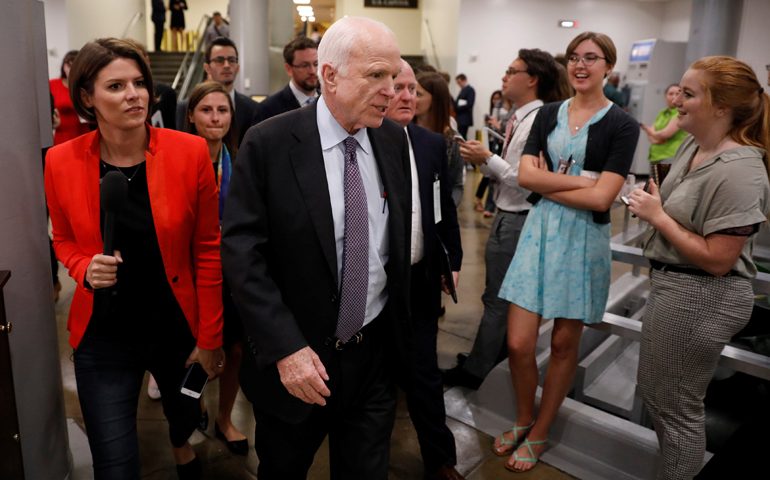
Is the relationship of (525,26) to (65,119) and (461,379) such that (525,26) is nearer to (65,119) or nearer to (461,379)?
(65,119)

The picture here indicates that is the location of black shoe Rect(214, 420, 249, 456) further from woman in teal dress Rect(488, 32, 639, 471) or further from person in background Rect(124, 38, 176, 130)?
person in background Rect(124, 38, 176, 130)

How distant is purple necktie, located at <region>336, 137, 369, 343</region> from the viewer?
1.62 m

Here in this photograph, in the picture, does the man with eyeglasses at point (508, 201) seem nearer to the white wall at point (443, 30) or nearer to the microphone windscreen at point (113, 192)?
the microphone windscreen at point (113, 192)

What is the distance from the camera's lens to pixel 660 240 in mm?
2193

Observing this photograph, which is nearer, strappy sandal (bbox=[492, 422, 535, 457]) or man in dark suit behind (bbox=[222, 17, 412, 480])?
man in dark suit behind (bbox=[222, 17, 412, 480])

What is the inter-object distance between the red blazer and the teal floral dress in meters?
1.42

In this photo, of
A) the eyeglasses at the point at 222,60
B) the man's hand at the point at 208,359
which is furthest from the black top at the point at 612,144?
the eyeglasses at the point at 222,60

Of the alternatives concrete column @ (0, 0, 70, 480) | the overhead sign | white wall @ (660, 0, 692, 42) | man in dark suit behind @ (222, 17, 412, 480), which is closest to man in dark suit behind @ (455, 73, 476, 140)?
white wall @ (660, 0, 692, 42)

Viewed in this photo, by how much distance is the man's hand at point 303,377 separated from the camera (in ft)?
4.90

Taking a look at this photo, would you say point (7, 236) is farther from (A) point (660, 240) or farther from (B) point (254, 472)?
(A) point (660, 240)

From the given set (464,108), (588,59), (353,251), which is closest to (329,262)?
(353,251)

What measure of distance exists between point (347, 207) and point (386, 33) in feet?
1.57

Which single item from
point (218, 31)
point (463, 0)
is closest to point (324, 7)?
point (463, 0)

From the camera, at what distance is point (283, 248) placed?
161 centimetres
